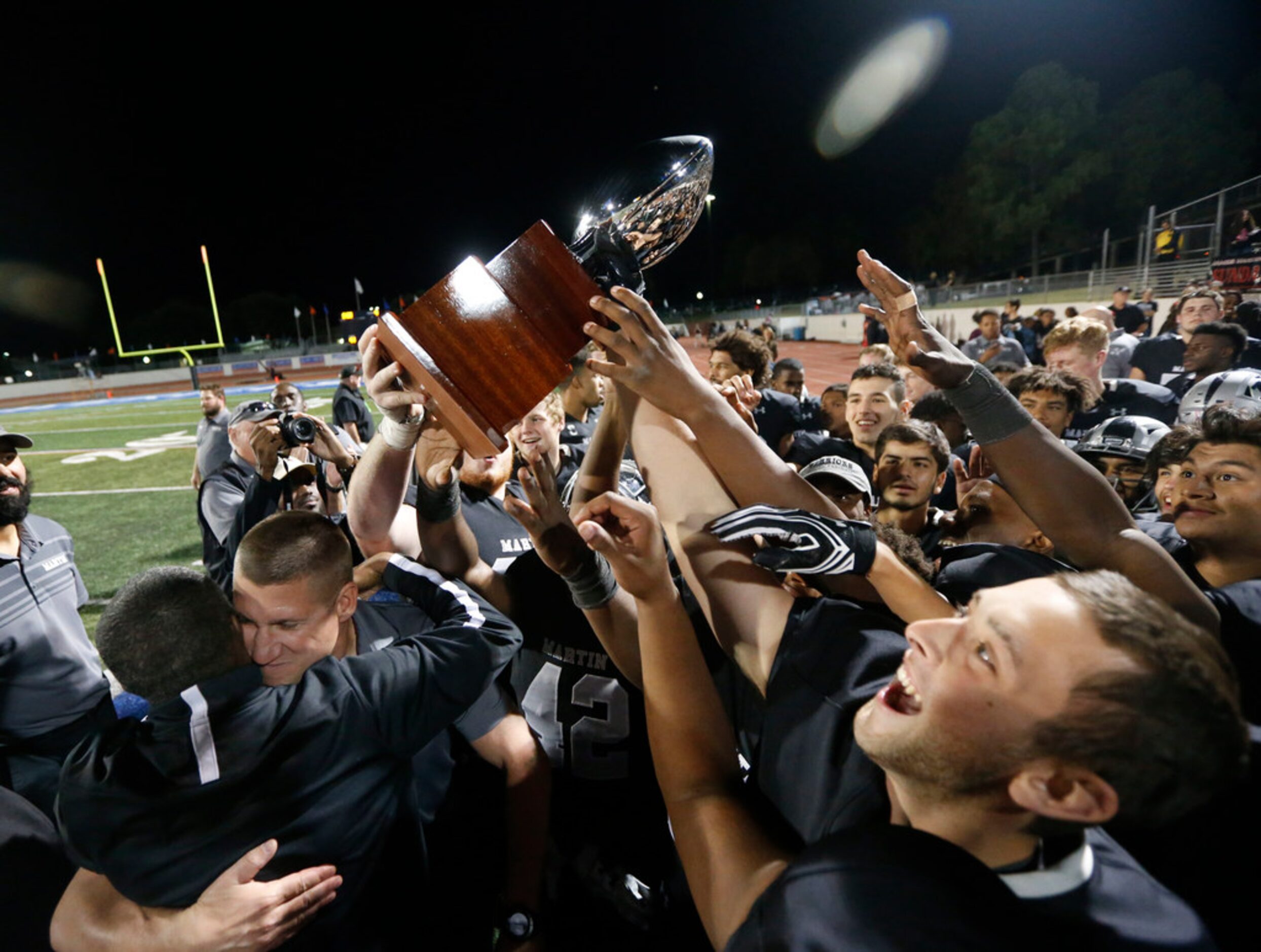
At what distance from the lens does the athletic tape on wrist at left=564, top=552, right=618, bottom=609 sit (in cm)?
168

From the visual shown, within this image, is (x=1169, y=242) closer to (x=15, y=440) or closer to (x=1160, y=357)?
(x=1160, y=357)

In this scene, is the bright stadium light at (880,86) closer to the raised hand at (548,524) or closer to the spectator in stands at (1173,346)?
the spectator in stands at (1173,346)

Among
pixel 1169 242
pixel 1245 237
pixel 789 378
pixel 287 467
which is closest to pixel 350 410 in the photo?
pixel 789 378

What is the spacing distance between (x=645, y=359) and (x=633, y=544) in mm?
→ 388

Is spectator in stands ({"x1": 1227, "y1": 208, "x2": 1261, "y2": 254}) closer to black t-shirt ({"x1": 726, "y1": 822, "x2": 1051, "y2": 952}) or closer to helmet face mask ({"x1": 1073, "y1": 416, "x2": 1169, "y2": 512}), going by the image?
helmet face mask ({"x1": 1073, "y1": 416, "x2": 1169, "y2": 512})

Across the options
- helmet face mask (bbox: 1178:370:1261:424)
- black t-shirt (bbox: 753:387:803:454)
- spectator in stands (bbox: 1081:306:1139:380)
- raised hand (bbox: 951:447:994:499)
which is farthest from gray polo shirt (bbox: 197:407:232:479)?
spectator in stands (bbox: 1081:306:1139:380)

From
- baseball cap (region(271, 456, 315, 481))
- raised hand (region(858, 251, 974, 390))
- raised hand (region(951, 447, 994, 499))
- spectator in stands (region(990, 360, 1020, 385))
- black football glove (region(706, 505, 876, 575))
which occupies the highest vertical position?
raised hand (region(858, 251, 974, 390))

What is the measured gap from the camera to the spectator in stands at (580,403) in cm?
506

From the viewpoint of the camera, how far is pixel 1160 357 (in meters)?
6.59

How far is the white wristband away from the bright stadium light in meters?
46.4

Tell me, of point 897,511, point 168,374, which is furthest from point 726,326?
point 897,511

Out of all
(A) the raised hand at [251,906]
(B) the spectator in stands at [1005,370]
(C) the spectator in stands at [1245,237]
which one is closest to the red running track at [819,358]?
(C) the spectator in stands at [1245,237]

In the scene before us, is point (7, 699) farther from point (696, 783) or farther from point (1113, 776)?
point (1113, 776)

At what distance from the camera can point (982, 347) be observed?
9.23 metres
